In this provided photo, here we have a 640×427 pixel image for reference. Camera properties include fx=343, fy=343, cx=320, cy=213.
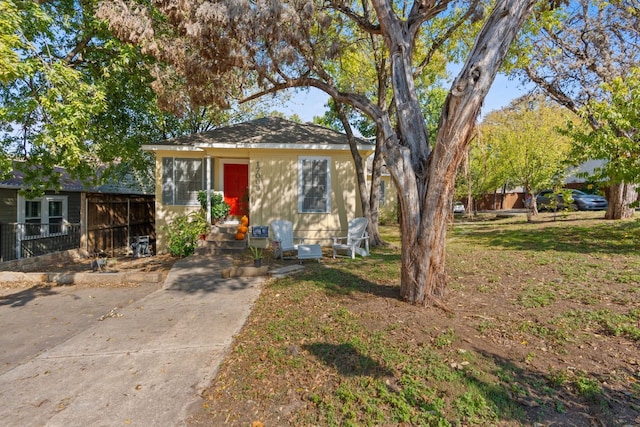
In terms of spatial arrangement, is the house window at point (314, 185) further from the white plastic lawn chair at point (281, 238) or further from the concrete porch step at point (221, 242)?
the concrete porch step at point (221, 242)

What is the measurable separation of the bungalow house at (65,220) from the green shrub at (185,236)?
3.09 metres

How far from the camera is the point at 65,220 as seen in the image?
1462cm

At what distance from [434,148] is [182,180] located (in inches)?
381

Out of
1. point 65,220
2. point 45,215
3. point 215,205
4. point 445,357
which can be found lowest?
point 445,357

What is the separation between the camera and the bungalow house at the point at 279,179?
11.4 meters

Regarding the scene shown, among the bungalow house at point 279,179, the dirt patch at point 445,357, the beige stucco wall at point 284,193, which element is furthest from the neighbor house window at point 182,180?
the dirt patch at point 445,357

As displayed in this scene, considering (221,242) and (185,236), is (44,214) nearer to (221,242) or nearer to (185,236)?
(185,236)

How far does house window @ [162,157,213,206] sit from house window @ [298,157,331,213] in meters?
3.43

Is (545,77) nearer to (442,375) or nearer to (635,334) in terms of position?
(635,334)

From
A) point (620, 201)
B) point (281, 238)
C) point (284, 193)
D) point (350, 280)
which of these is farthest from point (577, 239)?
point (284, 193)

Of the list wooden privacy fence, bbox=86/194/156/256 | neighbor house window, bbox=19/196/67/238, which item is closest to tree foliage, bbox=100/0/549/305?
wooden privacy fence, bbox=86/194/156/256

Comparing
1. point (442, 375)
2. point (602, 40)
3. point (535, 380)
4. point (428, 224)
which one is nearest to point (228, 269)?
point (428, 224)

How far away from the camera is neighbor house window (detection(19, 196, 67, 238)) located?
12711mm

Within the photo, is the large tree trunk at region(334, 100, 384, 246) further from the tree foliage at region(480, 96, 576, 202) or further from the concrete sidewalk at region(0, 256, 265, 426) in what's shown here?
the concrete sidewalk at region(0, 256, 265, 426)
